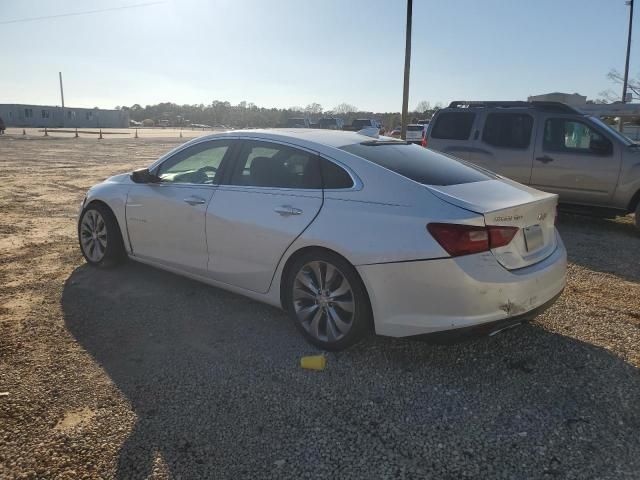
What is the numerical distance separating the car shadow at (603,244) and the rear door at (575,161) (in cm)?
53

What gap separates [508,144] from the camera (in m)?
8.77

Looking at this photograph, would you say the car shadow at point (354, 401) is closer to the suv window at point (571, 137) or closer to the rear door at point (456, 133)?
the suv window at point (571, 137)

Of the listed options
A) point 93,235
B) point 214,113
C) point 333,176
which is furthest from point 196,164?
point 214,113

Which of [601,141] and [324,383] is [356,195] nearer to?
[324,383]

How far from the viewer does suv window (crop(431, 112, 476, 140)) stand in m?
9.20

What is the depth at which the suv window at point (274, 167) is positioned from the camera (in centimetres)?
391

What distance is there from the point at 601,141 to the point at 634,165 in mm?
609

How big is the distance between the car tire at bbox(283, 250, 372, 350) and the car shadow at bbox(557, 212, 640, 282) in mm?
3651

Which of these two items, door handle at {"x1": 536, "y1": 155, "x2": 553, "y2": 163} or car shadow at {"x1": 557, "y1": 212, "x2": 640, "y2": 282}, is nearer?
car shadow at {"x1": 557, "y1": 212, "x2": 640, "y2": 282}

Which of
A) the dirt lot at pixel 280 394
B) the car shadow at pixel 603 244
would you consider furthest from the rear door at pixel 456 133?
the dirt lot at pixel 280 394

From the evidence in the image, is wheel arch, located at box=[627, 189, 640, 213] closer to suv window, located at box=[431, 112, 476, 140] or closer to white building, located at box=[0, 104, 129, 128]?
suv window, located at box=[431, 112, 476, 140]

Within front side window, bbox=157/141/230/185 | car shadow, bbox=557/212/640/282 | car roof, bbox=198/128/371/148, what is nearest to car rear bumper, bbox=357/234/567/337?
car roof, bbox=198/128/371/148

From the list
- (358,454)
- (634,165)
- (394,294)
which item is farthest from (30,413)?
(634,165)

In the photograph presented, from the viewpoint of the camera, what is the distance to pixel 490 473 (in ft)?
8.19
